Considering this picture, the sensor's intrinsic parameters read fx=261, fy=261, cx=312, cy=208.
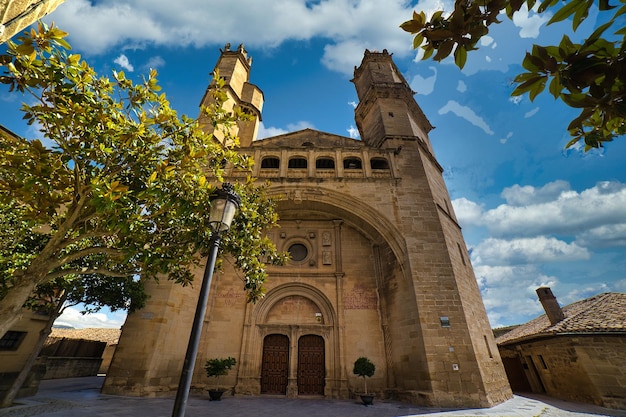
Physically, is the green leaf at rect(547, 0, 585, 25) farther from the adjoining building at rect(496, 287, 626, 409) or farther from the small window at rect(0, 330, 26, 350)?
the adjoining building at rect(496, 287, 626, 409)

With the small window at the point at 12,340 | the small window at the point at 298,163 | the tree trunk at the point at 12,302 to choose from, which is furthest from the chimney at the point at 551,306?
the small window at the point at 12,340

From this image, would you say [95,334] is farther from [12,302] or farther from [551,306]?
[551,306]

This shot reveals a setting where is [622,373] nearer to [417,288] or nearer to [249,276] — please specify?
[417,288]

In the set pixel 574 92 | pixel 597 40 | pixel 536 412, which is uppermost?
pixel 597 40

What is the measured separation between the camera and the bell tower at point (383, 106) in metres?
16.4

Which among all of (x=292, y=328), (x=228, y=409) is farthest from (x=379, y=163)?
(x=228, y=409)

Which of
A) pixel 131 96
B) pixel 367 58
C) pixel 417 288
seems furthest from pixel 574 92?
pixel 367 58

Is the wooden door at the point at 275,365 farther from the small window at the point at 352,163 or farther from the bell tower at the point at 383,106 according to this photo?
the bell tower at the point at 383,106

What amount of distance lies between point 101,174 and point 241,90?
1721 cm

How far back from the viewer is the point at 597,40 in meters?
1.54

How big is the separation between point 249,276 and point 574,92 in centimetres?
596

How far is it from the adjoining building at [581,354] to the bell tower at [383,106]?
12441 millimetres

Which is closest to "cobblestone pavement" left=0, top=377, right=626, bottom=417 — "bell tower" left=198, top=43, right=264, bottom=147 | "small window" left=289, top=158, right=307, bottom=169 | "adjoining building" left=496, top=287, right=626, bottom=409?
"adjoining building" left=496, top=287, right=626, bottom=409

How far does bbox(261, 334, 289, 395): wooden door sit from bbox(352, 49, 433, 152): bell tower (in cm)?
1208
